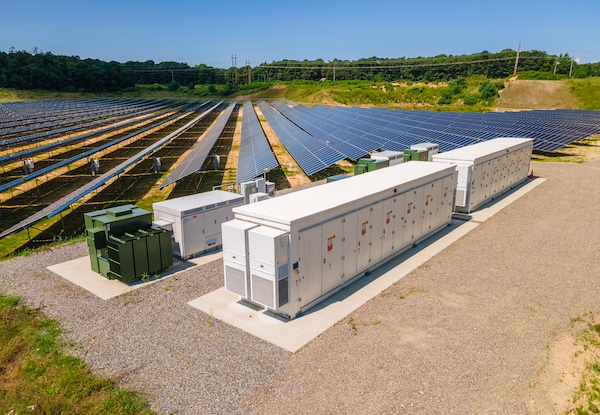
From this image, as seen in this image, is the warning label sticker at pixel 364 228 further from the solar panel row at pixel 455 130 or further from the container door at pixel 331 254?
the solar panel row at pixel 455 130

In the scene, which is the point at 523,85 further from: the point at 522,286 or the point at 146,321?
the point at 146,321

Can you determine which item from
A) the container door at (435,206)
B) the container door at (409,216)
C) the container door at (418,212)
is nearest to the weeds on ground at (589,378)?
the container door at (409,216)

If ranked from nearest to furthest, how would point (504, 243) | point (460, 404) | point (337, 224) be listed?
1. point (460, 404)
2. point (337, 224)
3. point (504, 243)

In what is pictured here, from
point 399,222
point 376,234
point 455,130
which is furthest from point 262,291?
point 455,130

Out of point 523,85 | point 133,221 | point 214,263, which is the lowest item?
point 214,263

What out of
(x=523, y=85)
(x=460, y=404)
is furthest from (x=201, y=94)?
(x=460, y=404)

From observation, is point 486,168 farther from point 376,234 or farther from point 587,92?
point 587,92
